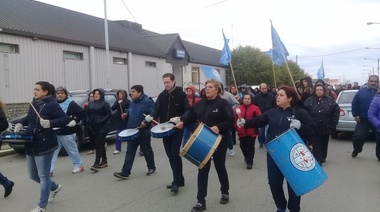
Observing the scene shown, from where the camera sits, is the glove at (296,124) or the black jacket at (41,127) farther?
the black jacket at (41,127)

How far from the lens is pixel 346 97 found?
486 inches

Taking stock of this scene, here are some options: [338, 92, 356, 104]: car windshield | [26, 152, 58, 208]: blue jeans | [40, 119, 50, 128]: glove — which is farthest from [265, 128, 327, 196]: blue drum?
[338, 92, 356, 104]: car windshield

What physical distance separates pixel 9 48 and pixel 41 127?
13041 mm

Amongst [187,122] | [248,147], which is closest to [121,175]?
[187,122]

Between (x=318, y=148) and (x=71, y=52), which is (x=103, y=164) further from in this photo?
(x=71, y=52)

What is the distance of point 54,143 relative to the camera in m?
5.23

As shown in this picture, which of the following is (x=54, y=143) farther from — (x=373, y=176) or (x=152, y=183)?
(x=373, y=176)

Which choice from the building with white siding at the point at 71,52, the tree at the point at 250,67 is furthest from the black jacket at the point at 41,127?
the tree at the point at 250,67

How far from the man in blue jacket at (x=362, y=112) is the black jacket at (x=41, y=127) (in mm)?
6298

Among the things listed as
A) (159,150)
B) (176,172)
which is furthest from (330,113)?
(159,150)

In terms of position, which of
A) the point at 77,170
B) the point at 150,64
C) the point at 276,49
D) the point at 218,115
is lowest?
the point at 77,170

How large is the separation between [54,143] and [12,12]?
1521cm

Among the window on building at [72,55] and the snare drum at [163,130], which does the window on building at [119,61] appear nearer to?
the window on building at [72,55]

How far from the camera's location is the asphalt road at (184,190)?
5.42 m
